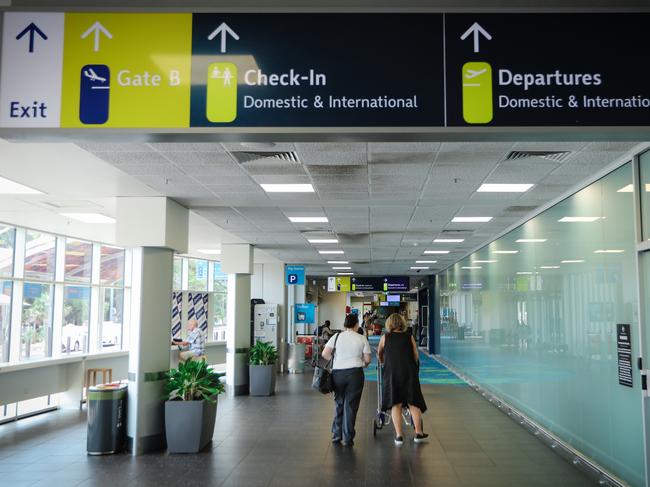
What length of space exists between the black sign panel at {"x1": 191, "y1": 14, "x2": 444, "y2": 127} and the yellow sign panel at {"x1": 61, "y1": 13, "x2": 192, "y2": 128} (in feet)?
0.25

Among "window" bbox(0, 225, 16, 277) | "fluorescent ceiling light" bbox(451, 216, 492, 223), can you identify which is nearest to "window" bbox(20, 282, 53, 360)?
"window" bbox(0, 225, 16, 277)

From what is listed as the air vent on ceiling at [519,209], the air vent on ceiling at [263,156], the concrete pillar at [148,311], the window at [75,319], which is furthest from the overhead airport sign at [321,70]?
the window at [75,319]

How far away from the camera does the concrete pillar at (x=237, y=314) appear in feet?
40.5

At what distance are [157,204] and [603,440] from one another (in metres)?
5.89

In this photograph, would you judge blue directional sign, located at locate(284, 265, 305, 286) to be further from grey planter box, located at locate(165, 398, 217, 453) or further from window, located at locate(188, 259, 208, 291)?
grey planter box, located at locate(165, 398, 217, 453)

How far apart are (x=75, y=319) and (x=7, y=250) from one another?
2.93 metres

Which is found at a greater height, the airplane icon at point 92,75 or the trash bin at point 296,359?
the airplane icon at point 92,75

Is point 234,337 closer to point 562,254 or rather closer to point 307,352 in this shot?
point 562,254

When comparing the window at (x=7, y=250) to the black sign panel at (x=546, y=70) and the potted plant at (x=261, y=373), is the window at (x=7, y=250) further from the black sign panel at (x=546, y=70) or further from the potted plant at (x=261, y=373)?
the black sign panel at (x=546, y=70)

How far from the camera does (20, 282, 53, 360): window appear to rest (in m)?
11.0

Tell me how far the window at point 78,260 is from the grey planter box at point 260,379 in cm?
444

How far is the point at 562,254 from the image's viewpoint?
24.0 ft

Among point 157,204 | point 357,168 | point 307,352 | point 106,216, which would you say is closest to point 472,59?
point 357,168

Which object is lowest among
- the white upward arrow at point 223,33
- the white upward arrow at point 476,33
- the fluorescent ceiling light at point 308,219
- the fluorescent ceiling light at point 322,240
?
the white upward arrow at point 476,33
